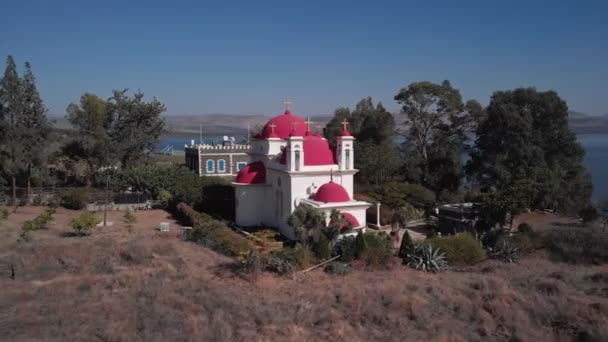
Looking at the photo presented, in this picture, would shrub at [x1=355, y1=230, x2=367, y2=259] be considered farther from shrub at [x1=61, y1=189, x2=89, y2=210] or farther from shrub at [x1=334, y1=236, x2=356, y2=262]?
shrub at [x1=61, y1=189, x2=89, y2=210]

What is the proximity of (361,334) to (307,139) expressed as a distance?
14465mm

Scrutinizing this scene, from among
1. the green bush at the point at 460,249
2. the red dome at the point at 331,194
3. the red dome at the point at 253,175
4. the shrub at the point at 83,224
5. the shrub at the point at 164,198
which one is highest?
the red dome at the point at 253,175

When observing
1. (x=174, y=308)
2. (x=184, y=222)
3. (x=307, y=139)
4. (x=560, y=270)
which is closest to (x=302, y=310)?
(x=174, y=308)

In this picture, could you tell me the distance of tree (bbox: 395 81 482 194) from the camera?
1559 inches

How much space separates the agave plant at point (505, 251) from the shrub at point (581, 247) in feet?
7.41

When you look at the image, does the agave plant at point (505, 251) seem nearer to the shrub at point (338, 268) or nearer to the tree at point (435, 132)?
the shrub at point (338, 268)

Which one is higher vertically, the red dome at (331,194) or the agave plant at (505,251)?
the red dome at (331,194)

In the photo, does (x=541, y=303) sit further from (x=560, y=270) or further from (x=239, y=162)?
(x=239, y=162)

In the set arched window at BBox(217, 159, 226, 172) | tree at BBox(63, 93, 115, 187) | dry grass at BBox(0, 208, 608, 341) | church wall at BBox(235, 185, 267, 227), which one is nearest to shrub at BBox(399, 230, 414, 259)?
dry grass at BBox(0, 208, 608, 341)

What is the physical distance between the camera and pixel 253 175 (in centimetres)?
2878

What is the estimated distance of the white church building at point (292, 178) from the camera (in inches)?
949

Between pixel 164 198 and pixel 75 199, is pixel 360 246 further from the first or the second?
pixel 75 199

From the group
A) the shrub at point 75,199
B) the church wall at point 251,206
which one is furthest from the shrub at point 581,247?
the shrub at point 75,199

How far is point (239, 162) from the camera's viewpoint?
153 feet
